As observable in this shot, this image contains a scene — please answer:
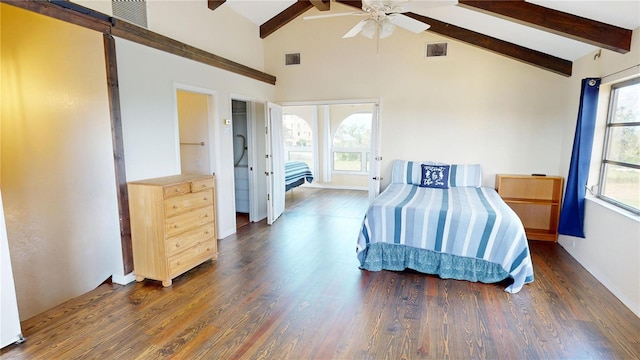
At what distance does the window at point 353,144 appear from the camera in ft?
28.7

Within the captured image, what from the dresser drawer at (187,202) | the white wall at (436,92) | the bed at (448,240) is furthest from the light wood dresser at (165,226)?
the white wall at (436,92)

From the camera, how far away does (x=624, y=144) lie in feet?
11.1

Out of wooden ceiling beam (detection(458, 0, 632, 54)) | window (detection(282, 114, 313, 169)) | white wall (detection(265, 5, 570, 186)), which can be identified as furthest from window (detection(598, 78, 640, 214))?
window (detection(282, 114, 313, 169))

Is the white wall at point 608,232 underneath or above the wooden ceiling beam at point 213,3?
underneath

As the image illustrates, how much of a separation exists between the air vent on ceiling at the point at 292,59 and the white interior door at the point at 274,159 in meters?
0.87

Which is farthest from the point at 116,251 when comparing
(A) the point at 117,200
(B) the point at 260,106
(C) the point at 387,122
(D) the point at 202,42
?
(C) the point at 387,122

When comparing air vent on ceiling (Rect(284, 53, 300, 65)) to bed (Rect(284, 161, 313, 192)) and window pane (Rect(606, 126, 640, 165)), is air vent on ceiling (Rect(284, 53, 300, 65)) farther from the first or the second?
window pane (Rect(606, 126, 640, 165))

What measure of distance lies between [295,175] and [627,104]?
5.80 meters

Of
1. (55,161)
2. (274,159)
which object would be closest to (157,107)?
(55,161)

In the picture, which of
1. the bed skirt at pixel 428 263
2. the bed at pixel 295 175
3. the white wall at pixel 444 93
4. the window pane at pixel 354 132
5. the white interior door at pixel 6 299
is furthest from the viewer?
the window pane at pixel 354 132

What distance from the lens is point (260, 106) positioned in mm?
5656

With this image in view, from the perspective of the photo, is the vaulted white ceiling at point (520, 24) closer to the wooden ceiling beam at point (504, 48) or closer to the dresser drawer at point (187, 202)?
the wooden ceiling beam at point (504, 48)

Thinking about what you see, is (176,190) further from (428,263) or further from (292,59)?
(292,59)

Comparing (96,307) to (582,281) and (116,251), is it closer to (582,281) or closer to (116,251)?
(116,251)
